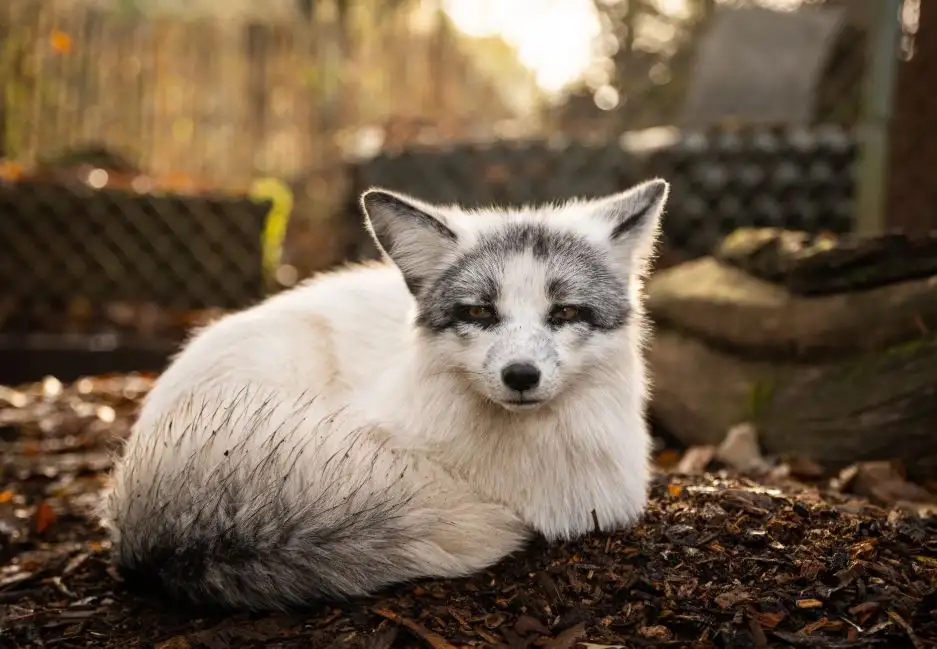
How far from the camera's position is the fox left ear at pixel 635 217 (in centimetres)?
270

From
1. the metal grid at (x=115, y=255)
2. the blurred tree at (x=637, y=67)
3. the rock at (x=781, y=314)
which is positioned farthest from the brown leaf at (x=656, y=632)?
the blurred tree at (x=637, y=67)

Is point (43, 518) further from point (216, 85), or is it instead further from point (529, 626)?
point (216, 85)

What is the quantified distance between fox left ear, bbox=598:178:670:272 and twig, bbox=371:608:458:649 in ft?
4.40

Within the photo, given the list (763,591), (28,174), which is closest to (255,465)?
(763,591)

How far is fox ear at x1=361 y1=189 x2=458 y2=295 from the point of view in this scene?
8.65 ft

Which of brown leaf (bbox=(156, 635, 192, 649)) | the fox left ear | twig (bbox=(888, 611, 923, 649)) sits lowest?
brown leaf (bbox=(156, 635, 192, 649))

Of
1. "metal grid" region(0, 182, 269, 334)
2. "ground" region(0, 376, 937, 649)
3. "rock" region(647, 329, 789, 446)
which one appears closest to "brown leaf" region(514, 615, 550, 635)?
"ground" region(0, 376, 937, 649)

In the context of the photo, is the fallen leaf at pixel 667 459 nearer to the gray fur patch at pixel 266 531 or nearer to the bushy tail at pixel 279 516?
the bushy tail at pixel 279 516

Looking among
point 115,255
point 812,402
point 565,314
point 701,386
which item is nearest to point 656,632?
point 565,314

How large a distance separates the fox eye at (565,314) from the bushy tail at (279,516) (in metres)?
0.62

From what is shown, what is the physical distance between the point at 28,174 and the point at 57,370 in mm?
2090

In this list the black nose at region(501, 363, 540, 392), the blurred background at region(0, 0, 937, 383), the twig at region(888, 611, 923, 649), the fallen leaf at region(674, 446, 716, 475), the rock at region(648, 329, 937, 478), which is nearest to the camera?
the twig at region(888, 611, 923, 649)

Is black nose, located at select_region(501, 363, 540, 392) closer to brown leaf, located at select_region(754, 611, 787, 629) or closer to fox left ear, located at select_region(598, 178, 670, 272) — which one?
fox left ear, located at select_region(598, 178, 670, 272)

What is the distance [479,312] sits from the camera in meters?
2.52
